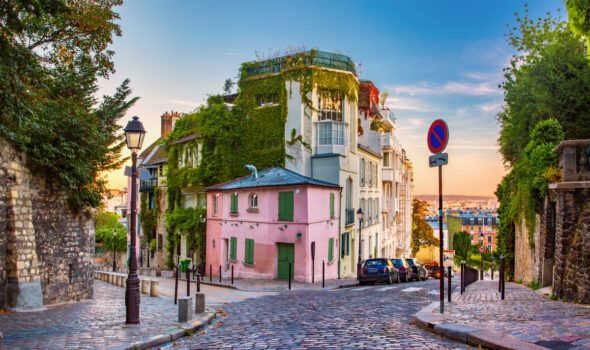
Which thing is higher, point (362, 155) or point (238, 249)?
point (362, 155)

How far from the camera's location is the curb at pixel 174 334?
27.6 ft

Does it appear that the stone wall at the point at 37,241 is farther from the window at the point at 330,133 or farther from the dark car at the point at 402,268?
the window at the point at 330,133

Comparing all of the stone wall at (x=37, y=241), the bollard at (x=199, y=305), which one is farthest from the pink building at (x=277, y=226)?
the bollard at (x=199, y=305)

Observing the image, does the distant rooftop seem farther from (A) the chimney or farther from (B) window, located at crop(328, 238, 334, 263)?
(A) the chimney

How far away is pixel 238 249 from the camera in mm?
29969

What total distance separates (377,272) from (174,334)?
16425 mm

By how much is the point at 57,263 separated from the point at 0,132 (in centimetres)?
487

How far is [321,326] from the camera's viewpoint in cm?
984

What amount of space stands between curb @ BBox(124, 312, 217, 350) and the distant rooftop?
24088 mm

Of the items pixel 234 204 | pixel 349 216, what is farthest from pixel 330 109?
pixel 234 204

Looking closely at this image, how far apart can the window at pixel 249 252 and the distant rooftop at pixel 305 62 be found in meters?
12.1

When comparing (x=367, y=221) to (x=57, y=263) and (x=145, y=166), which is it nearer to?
(x=145, y=166)

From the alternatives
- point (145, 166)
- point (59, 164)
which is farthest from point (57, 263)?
point (145, 166)

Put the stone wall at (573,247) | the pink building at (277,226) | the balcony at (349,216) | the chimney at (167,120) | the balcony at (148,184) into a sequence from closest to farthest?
the stone wall at (573,247) → the pink building at (277,226) → the balcony at (349,216) → the balcony at (148,184) → the chimney at (167,120)
